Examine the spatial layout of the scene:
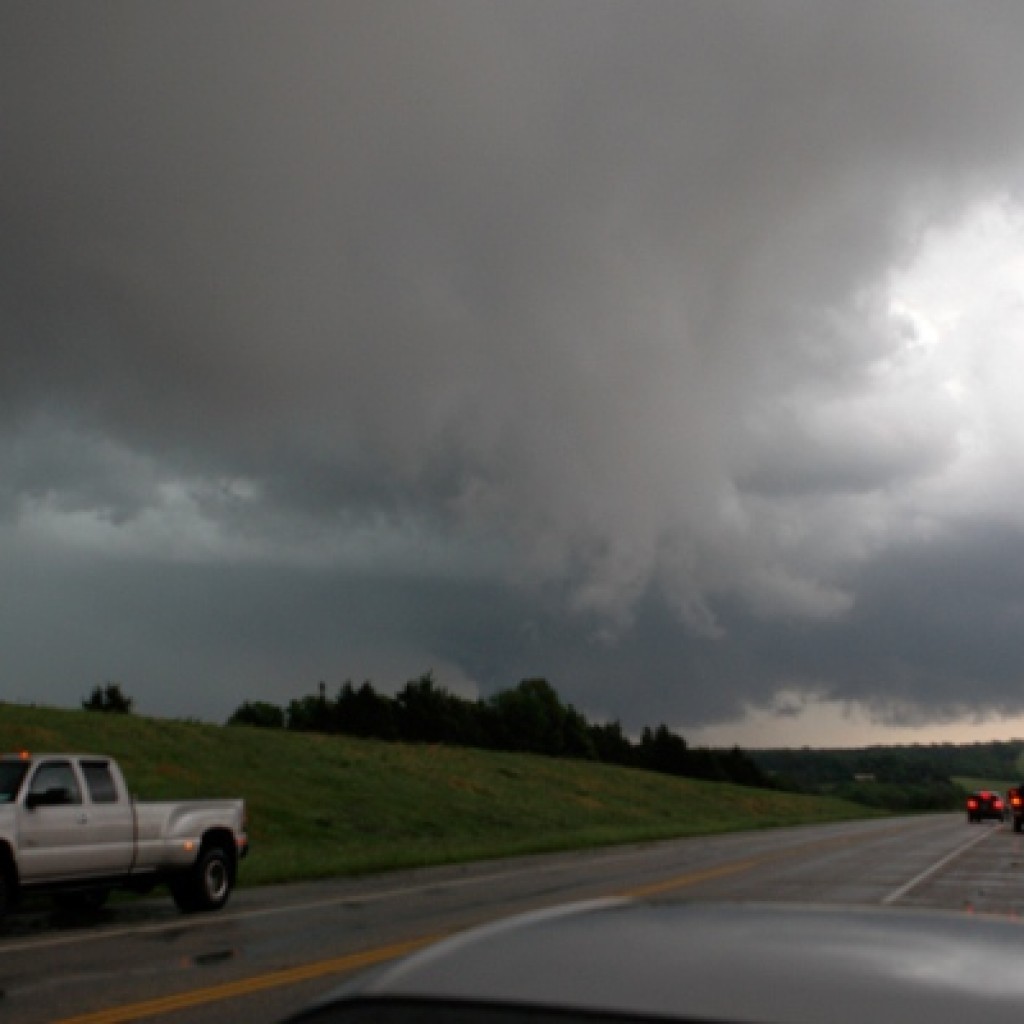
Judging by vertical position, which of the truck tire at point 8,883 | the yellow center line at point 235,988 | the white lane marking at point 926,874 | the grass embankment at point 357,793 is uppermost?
the grass embankment at point 357,793

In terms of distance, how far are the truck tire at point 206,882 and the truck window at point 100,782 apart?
5.20 ft

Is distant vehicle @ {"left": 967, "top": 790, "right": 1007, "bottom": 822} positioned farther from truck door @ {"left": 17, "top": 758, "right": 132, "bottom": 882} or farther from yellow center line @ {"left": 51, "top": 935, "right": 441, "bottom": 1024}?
yellow center line @ {"left": 51, "top": 935, "right": 441, "bottom": 1024}

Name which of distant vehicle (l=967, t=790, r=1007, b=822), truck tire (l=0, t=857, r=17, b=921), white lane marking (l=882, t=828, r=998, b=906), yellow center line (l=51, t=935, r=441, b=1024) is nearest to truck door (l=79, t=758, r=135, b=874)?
truck tire (l=0, t=857, r=17, b=921)

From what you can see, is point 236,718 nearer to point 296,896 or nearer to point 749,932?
point 296,896

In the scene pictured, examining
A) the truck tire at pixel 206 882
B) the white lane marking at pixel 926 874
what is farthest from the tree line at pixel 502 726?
the truck tire at pixel 206 882

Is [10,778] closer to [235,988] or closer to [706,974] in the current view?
[235,988]

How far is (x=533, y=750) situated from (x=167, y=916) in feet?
460

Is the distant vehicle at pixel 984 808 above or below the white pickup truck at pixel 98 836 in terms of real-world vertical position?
above

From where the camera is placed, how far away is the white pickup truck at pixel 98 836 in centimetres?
1697

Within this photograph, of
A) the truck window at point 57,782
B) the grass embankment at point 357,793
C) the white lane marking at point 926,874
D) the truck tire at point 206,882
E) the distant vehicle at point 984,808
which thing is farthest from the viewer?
the distant vehicle at point 984,808

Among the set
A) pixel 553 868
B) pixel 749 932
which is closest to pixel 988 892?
pixel 553 868

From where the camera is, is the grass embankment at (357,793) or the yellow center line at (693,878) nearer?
the yellow center line at (693,878)

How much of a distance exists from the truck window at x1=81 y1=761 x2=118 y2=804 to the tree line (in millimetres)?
102884

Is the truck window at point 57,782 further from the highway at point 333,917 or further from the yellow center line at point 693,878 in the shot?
the yellow center line at point 693,878
